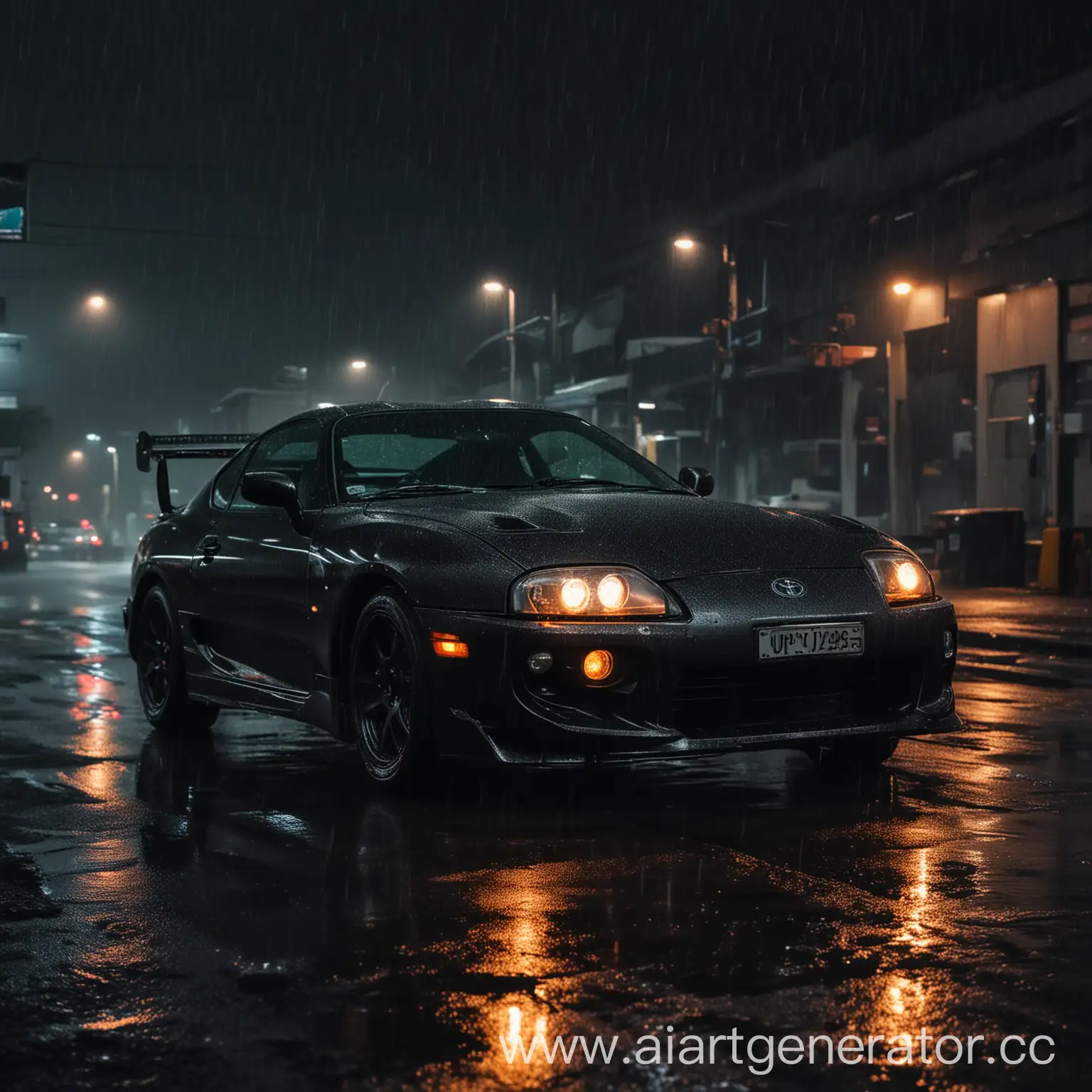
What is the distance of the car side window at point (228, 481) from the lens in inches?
339

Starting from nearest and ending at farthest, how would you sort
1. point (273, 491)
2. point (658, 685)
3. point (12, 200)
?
point (658, 685), point (273, 491), point (12, 200)

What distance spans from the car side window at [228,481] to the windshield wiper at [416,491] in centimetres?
130

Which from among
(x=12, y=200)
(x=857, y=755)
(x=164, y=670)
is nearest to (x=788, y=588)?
(x=857, y=755)

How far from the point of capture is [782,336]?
144ft

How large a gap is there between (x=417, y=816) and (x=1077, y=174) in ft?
84.9

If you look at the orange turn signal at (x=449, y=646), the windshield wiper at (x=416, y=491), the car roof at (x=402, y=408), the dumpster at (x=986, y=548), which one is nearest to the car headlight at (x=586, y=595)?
the orange turn signal at (x=449, y=646)

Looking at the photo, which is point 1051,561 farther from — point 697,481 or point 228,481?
point 228,481

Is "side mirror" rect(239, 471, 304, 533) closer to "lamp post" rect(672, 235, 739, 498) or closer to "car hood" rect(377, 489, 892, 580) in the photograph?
"car hood" rect(377, 489, 892, 580)

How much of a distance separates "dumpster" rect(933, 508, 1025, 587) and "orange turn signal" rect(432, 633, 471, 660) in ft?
61.5

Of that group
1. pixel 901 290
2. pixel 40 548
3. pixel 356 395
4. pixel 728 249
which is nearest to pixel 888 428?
pixel 901 290

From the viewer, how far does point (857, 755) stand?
7.26m

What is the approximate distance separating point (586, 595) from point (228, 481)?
3037 mm

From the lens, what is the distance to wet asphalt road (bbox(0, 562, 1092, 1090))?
143 inches

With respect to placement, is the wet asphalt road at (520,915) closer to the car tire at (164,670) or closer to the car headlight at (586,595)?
the car tire at (164,670)
